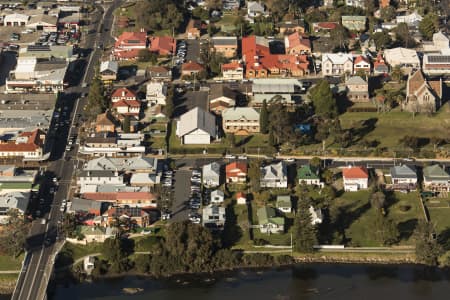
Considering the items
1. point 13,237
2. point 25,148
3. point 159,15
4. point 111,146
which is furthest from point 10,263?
point 159,15

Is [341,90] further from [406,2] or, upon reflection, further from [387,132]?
[406,2]

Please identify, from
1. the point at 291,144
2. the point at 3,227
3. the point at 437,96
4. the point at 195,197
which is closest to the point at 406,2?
the point at 437,96

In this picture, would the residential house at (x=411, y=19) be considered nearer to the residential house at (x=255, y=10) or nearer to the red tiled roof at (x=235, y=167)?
the residential house at (x=255, y=10)

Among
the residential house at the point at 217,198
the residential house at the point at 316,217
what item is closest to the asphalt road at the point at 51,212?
the residential house at the point at 217,198

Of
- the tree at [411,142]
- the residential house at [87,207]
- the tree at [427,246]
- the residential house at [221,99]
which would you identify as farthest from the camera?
the residential house at [221,99]

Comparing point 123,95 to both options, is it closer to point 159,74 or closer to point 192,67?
point 159,74

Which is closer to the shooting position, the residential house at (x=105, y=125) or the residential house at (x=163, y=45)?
the residential house at (x=105, y=125)
